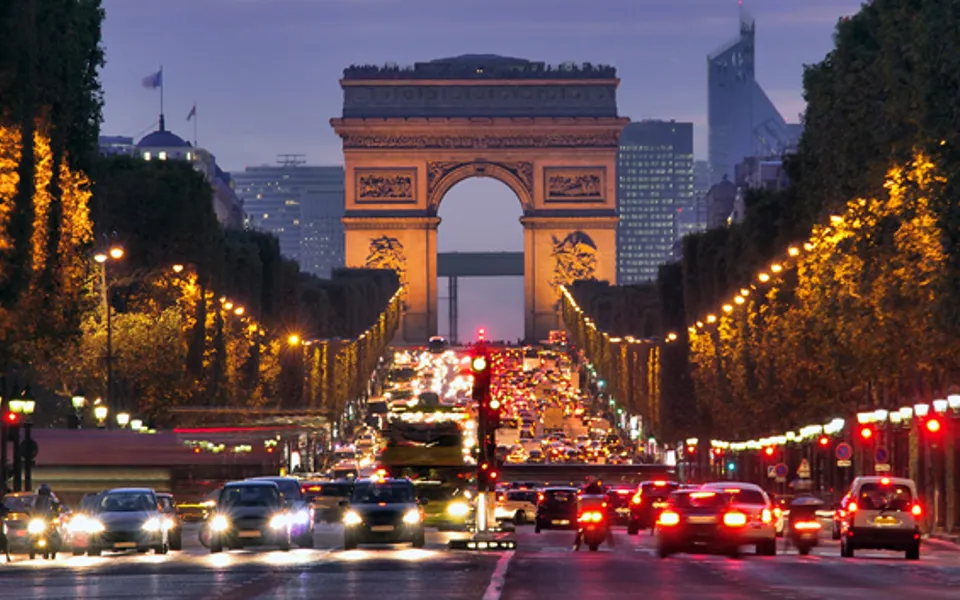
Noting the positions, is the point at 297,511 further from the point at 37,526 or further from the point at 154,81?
the point at 154,81

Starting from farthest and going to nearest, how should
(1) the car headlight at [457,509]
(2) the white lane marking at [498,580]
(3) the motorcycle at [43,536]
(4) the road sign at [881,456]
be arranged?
(1) the car headlight at [457,509], (4) the road sign at [881,456], (3) the motorcycle at [43,536], (2) the white lane marking at [498,580]

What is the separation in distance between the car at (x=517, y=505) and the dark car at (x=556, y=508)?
6.74 m

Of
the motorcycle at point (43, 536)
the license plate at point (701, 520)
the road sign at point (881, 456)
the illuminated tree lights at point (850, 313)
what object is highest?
the illuminated tree lights at point (850, 313)

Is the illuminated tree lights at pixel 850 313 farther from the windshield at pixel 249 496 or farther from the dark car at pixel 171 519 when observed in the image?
the dark car at pixel 171 519

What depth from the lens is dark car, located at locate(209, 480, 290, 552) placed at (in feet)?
152

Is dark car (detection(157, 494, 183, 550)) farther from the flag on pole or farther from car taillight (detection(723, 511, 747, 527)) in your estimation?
the flag on pole

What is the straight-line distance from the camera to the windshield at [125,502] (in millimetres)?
46719

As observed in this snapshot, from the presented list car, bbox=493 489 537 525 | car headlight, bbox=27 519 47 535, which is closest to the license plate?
car headlight, bbox=27 519 47 535

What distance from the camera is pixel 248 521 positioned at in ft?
152

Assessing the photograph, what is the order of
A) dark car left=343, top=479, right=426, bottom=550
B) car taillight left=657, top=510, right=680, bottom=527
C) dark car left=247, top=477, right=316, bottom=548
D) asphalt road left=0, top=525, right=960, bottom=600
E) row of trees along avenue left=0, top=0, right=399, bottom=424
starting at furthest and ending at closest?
1. row of trees along avenue left=0, top=0, right=399, bottom=424
2. dark car left=247, top=477, right=316, bottom=548
3. dark car left=343, top=479, right=426, bottom=550
4. car taillight left=657, top=510, right=680, bottom=527
5. asphalt road left=0, top=525, right=960, bottom=600

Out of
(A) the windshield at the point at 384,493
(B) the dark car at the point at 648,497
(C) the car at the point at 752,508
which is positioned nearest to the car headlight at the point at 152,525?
(A) the windshield at the point at 384,493

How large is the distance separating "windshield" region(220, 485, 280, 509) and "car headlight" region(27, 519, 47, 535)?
11.3ft

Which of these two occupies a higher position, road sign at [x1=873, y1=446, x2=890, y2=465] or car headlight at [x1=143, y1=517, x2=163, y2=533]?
road sign at [x1=873, y1=446, x2=890, y2=465]

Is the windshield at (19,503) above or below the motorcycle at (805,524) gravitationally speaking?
above
